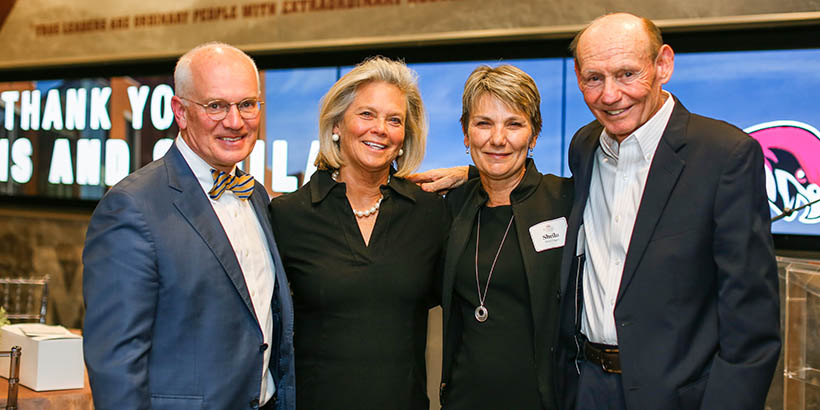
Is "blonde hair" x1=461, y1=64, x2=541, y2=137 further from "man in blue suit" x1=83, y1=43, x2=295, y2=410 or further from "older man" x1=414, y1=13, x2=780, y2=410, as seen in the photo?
"man in blue suit" x1=83, y1=43, x2=295, y2=410

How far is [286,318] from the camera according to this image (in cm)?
226

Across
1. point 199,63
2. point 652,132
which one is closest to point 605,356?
point 652,132

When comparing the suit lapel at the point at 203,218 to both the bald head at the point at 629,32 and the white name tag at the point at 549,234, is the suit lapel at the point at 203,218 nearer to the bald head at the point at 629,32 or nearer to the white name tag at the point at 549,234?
the white name tag at the point at 549,234

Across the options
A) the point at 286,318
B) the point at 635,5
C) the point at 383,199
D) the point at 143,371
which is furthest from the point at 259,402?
the point at 635,5

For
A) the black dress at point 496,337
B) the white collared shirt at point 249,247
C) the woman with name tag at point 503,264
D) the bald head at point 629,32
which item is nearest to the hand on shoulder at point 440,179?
the woman with name tag at point 503,264

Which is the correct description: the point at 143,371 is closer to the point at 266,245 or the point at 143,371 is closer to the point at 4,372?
the point at 266,245

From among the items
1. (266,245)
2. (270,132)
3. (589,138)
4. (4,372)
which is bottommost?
(4,372)

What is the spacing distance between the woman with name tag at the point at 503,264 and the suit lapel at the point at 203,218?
77 centimetres

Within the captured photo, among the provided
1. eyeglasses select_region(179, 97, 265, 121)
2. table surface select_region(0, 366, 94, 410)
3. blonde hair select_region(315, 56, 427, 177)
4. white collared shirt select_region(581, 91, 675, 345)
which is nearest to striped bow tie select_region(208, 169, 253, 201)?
eyeglasses select_region(179, 97, 265, 121)

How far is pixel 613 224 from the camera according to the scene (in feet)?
7.00

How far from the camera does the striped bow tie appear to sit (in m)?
2.16

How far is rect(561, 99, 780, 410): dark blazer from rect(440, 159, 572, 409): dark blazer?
1.13 ft

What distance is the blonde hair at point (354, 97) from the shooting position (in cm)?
262

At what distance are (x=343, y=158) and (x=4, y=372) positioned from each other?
178 cm
